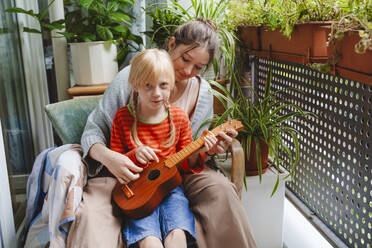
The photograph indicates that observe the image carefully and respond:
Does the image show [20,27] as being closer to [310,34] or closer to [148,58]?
[148,58]

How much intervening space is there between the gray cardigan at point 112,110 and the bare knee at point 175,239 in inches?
17.2

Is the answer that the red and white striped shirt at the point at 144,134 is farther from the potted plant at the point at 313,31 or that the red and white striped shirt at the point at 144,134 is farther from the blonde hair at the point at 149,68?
the potted plant at the point at 313,31

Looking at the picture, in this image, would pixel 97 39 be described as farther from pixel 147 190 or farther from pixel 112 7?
pixel 147 190

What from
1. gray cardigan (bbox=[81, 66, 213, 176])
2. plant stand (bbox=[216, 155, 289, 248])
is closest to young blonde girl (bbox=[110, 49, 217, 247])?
gray cardigan (bbox=[81, 66, 213, 176])

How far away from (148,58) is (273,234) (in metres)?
1.13

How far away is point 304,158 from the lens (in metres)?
1.95

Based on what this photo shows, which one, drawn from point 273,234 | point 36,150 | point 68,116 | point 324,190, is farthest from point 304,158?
point 36,150

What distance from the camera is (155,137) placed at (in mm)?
1381

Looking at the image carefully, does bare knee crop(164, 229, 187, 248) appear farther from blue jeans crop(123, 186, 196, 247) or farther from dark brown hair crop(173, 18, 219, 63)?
dark brown hair crop(173, 18, 219, 63)

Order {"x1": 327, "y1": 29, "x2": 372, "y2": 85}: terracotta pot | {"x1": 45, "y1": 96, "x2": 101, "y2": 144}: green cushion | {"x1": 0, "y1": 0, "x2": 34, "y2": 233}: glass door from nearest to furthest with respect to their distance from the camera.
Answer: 1. {"x1": 327, "y1": 29, "x2": 372, "y2": 85}: terracotta pot
2. {"x1": 45, "y1": 96, "x2": 101, "y2": 144}: green cushion
3. {"x1": 0, "y1": 0, "x2": 34, "y2": 233}: glass door

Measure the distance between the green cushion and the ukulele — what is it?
1.52ft

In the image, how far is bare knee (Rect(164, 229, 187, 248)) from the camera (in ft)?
3.69

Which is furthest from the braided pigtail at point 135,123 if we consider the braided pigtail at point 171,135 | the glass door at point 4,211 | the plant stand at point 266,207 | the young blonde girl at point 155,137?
the plant stand at point 266,207

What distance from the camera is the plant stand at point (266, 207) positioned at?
1718 mm
